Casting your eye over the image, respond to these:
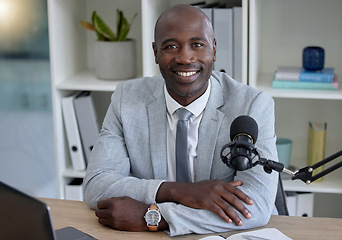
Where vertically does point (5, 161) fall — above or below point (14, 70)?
below

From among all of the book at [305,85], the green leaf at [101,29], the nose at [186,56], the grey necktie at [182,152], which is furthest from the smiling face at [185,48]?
the green leaf at [101,29]

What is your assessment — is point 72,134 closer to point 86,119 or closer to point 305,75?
point 86,119

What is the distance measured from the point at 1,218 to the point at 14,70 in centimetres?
194

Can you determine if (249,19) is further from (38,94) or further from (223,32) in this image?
(38,94)

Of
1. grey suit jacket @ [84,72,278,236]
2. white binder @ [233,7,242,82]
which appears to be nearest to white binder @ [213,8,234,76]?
white binder @ [233,7,242,82]

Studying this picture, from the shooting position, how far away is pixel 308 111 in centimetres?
289

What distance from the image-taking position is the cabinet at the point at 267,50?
104 inches

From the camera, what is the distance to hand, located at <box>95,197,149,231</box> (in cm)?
154

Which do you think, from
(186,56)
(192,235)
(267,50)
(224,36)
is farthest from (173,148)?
(267,50)

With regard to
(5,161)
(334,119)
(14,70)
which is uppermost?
(14,70)

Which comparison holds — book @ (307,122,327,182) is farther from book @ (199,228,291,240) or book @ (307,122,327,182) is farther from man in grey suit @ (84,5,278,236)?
book @ (199,228,291,240)

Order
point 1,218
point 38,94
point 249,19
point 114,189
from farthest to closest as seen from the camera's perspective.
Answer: point 38,94
point 249,19
point 114,189
point 1,218

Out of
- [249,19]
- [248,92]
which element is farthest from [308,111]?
[248,92]

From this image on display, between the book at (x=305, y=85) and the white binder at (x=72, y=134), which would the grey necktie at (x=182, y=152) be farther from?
the white binder at (x=72, y=134)
